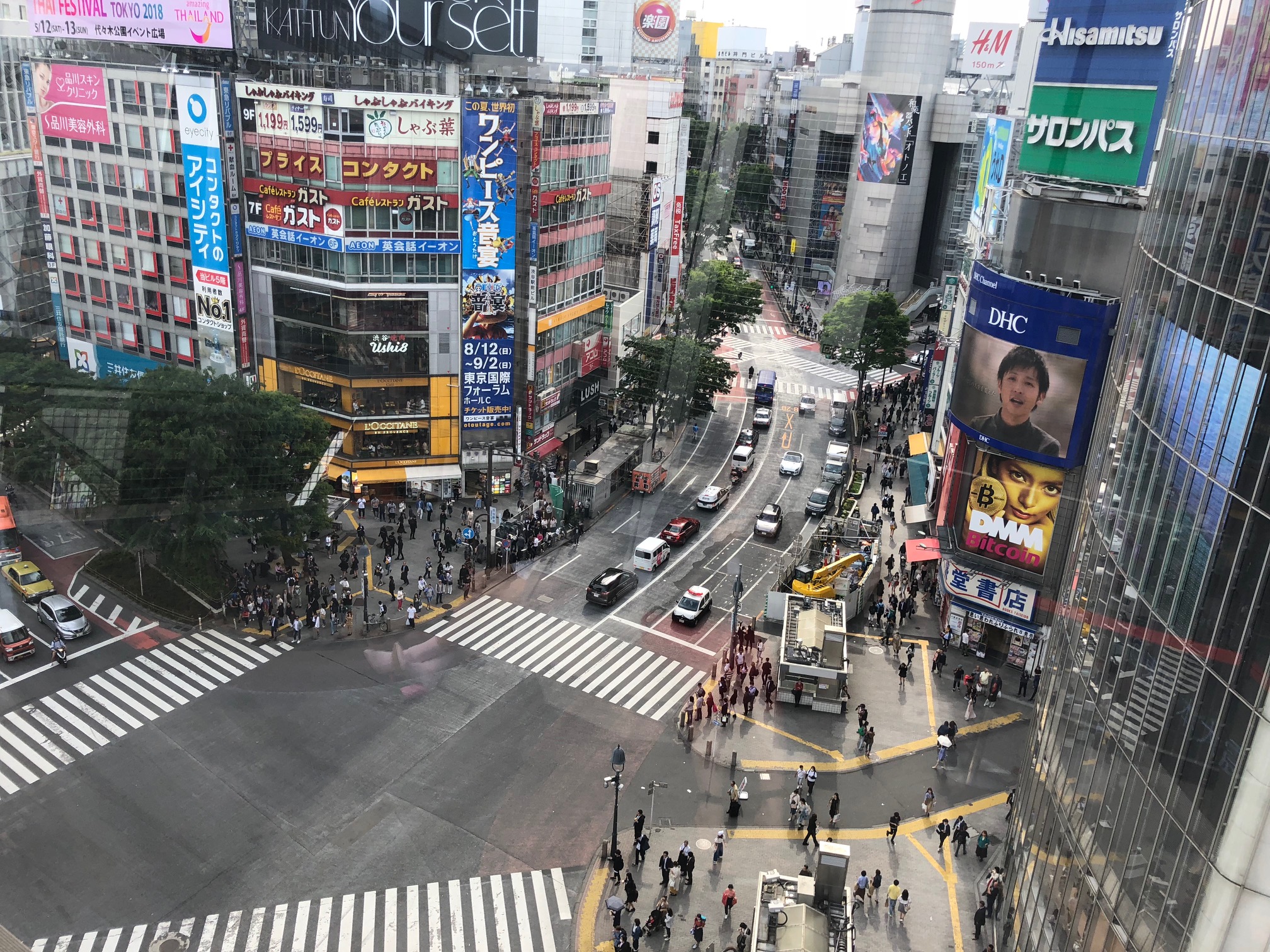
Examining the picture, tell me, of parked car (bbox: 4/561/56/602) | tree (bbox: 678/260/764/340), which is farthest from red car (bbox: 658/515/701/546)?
parked car (bbox: 4/561/56/602)

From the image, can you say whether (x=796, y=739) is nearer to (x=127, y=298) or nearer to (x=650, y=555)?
(x=650, y=555)

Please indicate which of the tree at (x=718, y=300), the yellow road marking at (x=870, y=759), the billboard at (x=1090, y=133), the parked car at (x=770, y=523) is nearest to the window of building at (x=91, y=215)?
the tree at (x=718, y=300)

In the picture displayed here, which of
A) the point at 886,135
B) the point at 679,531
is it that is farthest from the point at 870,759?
the point at 886,135

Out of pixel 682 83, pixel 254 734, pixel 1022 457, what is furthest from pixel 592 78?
pixel 254 734

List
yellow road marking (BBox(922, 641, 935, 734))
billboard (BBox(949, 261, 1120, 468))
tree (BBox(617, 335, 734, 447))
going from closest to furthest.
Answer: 1. billboard (BBox(949, 261, 1120, 468))
2. yellow road marking (BBox(922, 641, 935, 734))
3. tree (BBox(617, 335, 734, 447))

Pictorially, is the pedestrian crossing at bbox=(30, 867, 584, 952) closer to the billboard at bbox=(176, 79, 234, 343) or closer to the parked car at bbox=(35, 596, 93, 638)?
the parked car at bbox=(35, 596, 93, 638)

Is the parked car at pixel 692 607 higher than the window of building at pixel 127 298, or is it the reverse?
the window of building at pixel 127 298

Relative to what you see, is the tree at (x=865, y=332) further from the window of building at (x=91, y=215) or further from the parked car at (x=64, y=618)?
the window of building at (x=91, y=215)
